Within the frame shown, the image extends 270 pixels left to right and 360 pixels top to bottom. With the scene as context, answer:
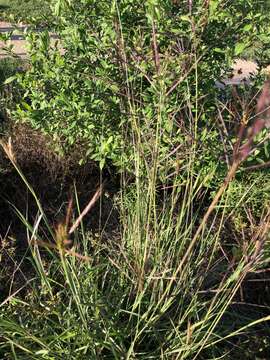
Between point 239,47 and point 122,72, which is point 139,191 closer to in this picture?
point 122,72

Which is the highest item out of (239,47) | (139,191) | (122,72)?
(239,47)

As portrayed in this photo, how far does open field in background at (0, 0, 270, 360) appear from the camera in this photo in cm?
216

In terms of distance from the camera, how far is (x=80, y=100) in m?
3.33

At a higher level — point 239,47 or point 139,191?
point 239,47

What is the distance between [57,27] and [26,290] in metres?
1.72

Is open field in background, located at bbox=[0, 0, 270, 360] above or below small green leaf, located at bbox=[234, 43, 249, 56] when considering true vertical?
below

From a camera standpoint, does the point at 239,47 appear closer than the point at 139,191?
No

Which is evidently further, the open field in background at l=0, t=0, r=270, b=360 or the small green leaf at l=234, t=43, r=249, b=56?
the small green leaf at l=234, t=43, r=249, b=56

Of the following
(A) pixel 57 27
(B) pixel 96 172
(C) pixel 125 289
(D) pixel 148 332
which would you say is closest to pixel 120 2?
(A) pixel 57 27

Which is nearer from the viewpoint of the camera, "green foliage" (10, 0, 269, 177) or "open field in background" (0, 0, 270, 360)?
"open field in background" (0, 0, 270, 360)

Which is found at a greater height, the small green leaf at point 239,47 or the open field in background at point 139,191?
the small green leaf at point 239,47

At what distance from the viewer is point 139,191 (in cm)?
217

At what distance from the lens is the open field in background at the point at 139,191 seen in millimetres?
2160

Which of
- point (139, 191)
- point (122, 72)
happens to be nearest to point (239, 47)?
point (122, 72)
